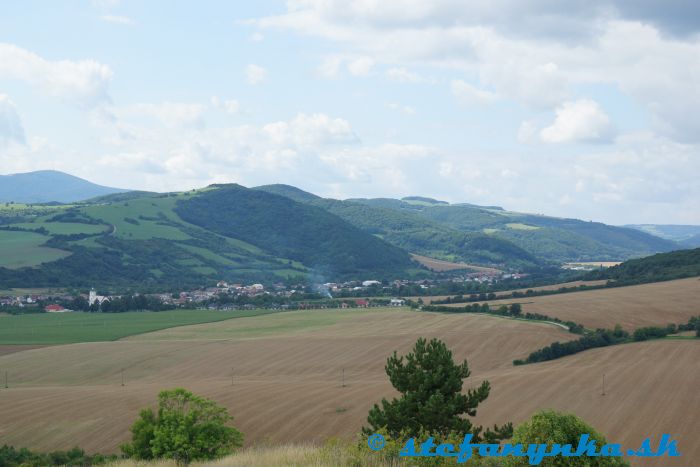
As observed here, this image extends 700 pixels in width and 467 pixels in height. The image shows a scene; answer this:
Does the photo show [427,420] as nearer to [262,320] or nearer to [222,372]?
[222,372]

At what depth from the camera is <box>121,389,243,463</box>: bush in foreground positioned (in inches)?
1315

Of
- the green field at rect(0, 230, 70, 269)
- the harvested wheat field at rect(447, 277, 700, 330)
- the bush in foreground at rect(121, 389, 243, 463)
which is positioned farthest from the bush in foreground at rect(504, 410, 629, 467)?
the green field at rect(0, 230, 70, 269)

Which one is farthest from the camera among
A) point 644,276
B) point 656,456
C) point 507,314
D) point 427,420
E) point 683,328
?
point 644,276

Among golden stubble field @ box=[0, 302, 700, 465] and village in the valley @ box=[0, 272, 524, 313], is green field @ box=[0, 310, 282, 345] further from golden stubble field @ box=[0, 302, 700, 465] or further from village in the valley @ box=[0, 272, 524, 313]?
village in the valley @ box=[0, 272, 524, 313]

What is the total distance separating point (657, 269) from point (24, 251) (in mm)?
141790

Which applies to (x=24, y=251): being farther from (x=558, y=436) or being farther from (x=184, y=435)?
(x=558, y=436)

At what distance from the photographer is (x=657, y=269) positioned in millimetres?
138000

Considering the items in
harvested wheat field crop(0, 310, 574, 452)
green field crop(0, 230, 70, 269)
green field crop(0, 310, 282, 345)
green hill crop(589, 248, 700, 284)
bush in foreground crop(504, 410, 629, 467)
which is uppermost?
green field crop(0, 230, 70, 269)

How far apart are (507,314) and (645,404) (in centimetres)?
5059

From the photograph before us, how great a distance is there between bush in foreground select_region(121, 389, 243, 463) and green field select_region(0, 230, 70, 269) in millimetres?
144703

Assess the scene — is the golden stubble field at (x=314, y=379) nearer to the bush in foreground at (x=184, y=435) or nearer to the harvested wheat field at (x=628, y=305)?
the bush in foreground at (x=184, y=435)

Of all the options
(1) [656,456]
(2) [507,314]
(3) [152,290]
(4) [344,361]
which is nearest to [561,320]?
(2) [507,314]

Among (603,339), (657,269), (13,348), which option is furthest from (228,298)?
(603,339)

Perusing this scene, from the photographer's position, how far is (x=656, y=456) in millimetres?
37531
